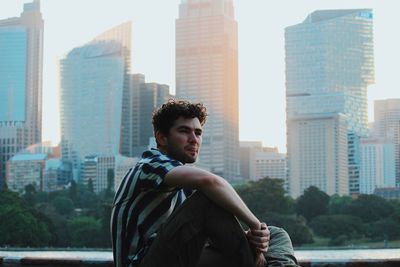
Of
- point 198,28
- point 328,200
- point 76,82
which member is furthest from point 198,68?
point 328,200

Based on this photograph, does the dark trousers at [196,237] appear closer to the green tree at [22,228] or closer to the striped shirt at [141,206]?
the striped shirt at [141,206]

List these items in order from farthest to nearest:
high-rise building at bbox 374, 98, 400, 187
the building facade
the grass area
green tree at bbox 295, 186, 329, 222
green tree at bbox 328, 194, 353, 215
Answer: high-rise building at bbox 374, 98, 400, 187 → the building facade → green tree at bbox 295, 186, 329, 222 → green tree at bbox 328, 194, 353, 215 → the grass area

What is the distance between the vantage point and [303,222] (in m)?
Answer: 38.6

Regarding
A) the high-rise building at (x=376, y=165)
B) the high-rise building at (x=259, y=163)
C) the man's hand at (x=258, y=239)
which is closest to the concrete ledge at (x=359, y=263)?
the man's hand at (x=258, y=239)

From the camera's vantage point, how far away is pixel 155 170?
5.91 ft

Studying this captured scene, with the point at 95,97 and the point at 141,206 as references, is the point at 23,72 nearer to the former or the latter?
the point at 95,97

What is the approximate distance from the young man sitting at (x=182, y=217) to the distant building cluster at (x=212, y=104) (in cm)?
6994

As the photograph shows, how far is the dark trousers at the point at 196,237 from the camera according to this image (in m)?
1.72

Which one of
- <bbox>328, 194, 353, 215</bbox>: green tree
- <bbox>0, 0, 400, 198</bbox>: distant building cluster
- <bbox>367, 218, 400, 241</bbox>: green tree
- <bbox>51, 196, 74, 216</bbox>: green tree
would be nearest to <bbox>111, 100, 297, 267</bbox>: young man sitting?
<bbox>367, 218, 400, 241</bbox>: green tree

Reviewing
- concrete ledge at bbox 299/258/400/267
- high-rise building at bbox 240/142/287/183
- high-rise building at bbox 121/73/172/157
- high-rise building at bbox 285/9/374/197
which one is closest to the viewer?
concrete ledge at bbox 299/258/400/267

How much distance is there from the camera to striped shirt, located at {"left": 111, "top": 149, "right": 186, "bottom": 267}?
179 cm

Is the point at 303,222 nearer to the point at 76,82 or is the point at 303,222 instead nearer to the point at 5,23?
the point at 76,82

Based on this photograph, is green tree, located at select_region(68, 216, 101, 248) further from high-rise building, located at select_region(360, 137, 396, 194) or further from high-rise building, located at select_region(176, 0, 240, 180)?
high-rise building, located at select_region(360, 137, 396, 194)

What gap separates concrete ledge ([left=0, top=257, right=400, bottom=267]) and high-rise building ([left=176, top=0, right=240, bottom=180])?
255 ft
